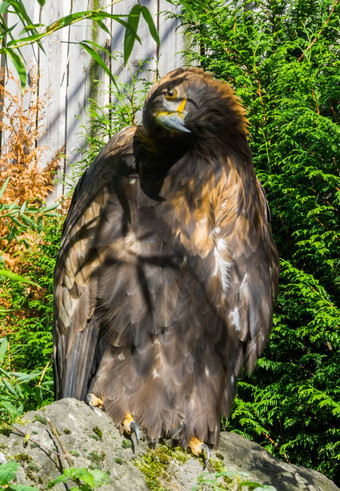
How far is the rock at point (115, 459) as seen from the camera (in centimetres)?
126

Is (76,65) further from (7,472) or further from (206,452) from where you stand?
(7,472)

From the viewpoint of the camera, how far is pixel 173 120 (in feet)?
6.17

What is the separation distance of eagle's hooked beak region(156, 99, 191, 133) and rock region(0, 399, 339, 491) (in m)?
0.89

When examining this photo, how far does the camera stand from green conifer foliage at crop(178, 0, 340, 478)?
102 inches

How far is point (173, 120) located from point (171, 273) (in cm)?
50

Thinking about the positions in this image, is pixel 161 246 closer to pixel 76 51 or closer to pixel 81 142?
pixel 81 142

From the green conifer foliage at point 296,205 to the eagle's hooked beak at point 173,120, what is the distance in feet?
3.33

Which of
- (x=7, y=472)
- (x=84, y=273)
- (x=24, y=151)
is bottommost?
(x=7, y=472)

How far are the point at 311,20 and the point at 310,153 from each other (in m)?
0.93

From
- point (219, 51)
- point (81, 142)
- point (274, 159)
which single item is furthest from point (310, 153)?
point (81, 142)

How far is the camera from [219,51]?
3.29 meters

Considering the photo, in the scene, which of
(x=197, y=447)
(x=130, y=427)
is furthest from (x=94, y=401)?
Answer: (x=197, y=447)

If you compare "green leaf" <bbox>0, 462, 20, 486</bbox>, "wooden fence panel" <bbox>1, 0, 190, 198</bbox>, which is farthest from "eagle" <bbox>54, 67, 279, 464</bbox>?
"wooden fence panel" <bbox>1, 0, 190, 198</bbox>

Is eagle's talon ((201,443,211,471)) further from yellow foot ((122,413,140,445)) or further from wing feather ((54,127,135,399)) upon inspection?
wing feather ((54,127,135,399))
